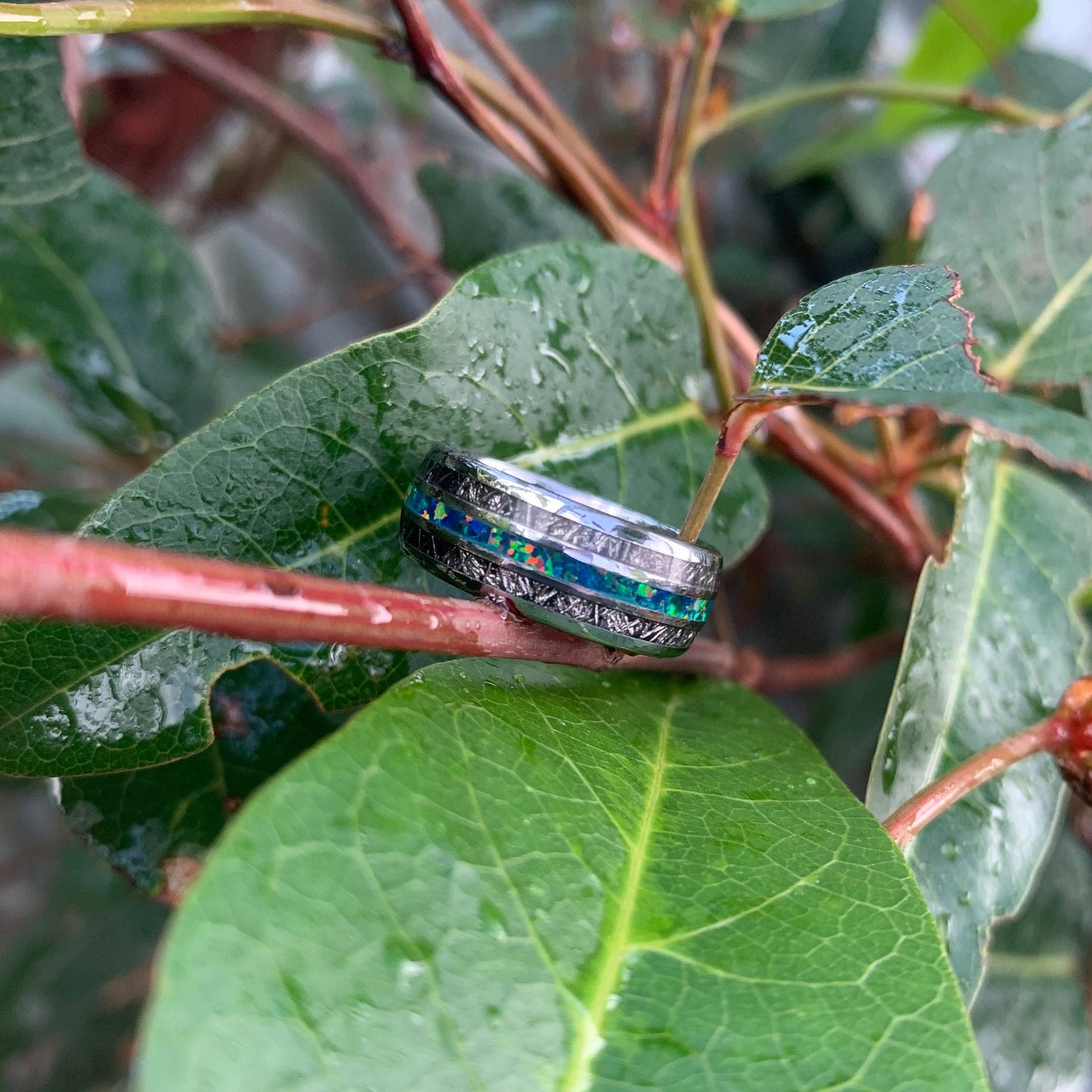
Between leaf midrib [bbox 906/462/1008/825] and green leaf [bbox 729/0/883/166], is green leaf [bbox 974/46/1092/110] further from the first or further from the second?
leaf midrib [bbox 906/462/1008/825]

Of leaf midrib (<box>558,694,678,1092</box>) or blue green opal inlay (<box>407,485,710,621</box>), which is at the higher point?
blue green opal inlay (<box>407,485,710,621</box>)

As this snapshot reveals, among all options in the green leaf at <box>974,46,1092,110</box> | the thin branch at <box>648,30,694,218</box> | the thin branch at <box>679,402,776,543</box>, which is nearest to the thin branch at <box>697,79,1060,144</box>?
the thin branch at <box>648,30,694,218</box>

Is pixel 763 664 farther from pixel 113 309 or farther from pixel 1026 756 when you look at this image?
pixel 113 309

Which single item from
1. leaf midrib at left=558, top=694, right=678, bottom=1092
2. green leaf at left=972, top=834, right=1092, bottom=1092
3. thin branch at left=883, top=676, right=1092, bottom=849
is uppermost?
leaf midrib at left=558, top=694, right=678, bottom=1092

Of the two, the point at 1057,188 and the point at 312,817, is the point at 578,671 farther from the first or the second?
the point at 1057,188

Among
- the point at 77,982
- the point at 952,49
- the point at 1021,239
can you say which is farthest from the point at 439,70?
the point at 77,982

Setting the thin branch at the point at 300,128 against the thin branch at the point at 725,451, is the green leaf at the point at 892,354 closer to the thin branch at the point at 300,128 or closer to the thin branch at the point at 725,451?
the thin branch at the point at 725,451

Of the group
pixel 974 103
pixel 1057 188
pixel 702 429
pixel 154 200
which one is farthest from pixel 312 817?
pixel 154 200
